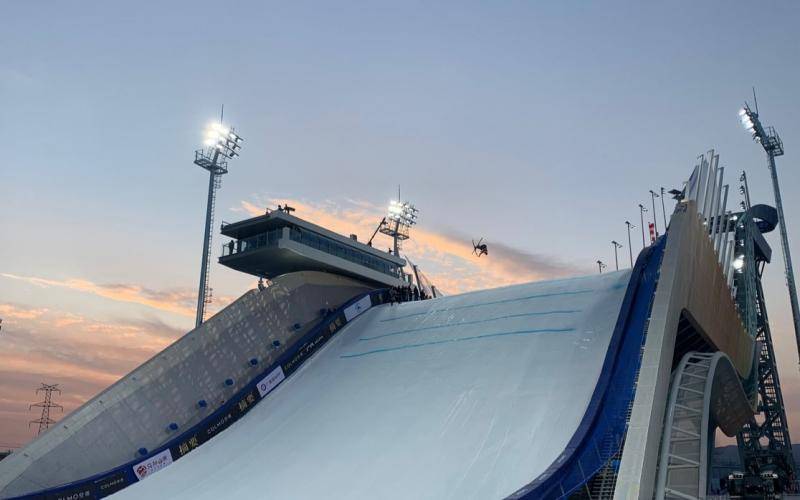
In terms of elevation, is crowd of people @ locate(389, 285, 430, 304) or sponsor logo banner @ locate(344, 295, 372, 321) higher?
crowd of people @ locate(389, 285, 430, 304)

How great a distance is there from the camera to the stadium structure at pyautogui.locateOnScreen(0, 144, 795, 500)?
13.0m

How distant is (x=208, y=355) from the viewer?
23.0 metres

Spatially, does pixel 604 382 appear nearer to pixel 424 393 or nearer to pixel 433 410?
pixel 433 410

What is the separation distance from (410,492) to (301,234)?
17244mm

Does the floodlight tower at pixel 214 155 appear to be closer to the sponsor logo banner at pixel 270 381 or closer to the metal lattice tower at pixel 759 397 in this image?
the sponsor logo banner at pixel 270 381

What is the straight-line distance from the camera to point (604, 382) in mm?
14992

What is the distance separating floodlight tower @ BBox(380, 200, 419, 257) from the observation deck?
1152cm

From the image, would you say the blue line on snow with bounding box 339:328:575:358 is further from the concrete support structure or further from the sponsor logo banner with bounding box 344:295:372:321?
the sponsor logo banner with bounding box 344:295:372:321

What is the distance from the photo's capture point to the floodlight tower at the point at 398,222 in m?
43.7

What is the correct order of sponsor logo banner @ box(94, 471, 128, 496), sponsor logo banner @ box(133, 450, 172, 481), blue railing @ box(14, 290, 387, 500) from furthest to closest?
sponsor logo banner @ box(133, 450, 172, 481) < sponsor logo banner @ box(94, 471, 128, 496) < blue railing @ box(14, 290, 387, 500)

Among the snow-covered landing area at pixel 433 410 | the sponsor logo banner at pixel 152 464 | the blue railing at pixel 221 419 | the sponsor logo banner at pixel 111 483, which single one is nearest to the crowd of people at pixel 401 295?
the blue railing at pixel 221 419

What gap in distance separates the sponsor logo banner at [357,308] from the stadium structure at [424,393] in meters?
0.11

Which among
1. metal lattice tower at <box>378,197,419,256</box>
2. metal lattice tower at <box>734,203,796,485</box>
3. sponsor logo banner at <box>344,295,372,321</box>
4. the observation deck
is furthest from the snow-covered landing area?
metal lattice tower at <box>734,203,796,485</box>

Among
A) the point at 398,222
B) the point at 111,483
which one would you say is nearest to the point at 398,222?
the point at 398,222
